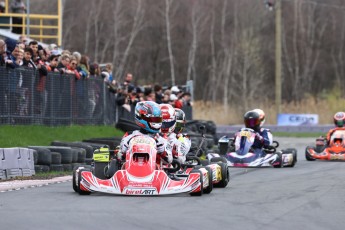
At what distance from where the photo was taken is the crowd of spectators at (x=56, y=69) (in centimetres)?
1961

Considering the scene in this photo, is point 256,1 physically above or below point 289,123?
above

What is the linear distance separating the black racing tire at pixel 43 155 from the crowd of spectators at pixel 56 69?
2779 mm

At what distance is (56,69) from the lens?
21.8m

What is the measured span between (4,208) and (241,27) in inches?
2115

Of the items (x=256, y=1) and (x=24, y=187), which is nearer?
(x=24, y=187)

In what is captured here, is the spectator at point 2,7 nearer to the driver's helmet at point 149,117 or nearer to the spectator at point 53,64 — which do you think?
the spectator at point 53,64

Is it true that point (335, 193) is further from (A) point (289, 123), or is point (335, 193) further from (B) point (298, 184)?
(A) point (289, 123)

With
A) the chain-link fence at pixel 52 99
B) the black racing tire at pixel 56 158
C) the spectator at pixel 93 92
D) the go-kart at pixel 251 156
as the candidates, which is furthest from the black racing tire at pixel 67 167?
the spectator at pixel 93 92

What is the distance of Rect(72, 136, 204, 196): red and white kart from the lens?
39.4 ft

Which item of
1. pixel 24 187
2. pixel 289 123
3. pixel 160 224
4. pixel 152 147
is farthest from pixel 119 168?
pixel 289 123

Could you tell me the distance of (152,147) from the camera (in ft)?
40.7

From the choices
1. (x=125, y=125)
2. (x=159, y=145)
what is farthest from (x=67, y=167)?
(x=159, y=145)

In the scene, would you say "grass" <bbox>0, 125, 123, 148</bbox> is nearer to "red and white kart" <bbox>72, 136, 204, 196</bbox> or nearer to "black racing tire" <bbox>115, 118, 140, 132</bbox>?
"black racing tire" <bbox>115, 118, 140, 132</bbox>

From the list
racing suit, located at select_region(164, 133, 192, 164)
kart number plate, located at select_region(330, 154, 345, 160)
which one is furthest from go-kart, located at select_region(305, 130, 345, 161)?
racing suit, located at select_region(164, 133, 192, 164)
